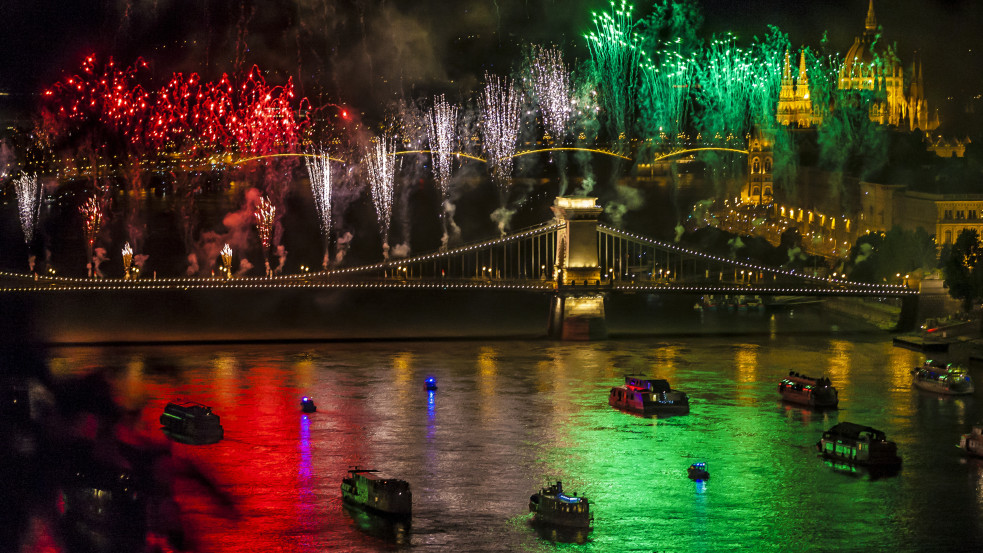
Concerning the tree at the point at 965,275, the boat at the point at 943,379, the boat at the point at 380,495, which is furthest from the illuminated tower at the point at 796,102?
the boat at the point at 380,495

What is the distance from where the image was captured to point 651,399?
134 feet

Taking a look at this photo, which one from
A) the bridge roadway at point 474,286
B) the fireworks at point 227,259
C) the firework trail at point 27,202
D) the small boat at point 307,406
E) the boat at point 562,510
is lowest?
the boat at point 562,510

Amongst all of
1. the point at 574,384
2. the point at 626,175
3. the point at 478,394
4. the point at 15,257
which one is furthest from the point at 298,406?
the point at 626,175

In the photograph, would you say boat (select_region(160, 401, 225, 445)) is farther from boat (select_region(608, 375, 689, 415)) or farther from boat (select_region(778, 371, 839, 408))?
boat (select_region(778, 371, 839, 408))

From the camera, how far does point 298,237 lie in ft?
313

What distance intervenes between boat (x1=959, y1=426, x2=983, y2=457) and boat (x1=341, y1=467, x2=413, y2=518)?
13.7 m

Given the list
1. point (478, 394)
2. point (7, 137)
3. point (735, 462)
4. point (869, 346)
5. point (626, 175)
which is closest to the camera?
point (735, 462)

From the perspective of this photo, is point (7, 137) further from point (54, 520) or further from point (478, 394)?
point (54, 520)

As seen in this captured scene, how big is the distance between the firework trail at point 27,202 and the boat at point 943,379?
163 ft

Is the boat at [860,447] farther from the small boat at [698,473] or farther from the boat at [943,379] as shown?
the boat at [943,379]

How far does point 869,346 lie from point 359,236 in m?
46.3

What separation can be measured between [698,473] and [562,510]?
5.12 meters

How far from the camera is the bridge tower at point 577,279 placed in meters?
57.0

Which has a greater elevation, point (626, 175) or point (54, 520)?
point (626, 175)
